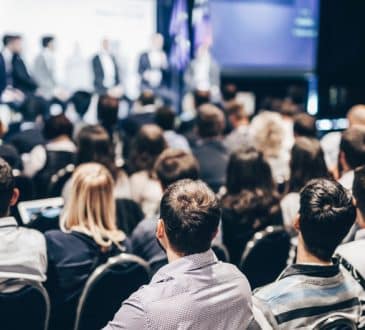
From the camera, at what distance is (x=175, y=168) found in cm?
312

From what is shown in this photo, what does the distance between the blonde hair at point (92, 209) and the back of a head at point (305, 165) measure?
3.96 ft

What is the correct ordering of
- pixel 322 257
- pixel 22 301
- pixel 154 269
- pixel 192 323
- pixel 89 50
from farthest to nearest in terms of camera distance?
pixel 89 50, pixel 154 269, pixel 22 301, pixel 322 257, pixel 192 323

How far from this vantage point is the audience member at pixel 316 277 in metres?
1.79

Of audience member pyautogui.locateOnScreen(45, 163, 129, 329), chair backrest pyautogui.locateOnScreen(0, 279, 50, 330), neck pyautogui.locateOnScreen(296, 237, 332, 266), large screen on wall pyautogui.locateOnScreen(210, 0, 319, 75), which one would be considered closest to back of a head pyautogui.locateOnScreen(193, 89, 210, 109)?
large screen on wall pyautogui.locateOnScreen(210, 0, 319, 75)

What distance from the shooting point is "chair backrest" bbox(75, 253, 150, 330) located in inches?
91.5

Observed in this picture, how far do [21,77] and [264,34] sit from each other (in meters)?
4.20

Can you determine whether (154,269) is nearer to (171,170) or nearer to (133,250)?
(133,250)

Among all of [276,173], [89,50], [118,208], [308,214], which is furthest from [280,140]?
[89,50]

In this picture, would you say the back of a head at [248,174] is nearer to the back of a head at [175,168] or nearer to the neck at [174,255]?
the back of a head at [175,168]

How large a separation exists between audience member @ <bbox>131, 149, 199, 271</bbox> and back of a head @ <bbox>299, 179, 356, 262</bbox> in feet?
3.16

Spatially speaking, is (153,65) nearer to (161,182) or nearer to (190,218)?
(161,182)

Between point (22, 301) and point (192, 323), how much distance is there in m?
0.73

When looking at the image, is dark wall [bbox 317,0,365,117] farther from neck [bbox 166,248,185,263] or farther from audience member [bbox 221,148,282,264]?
→ neck [bbox 166,248,185,263]

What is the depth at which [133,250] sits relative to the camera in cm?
278
